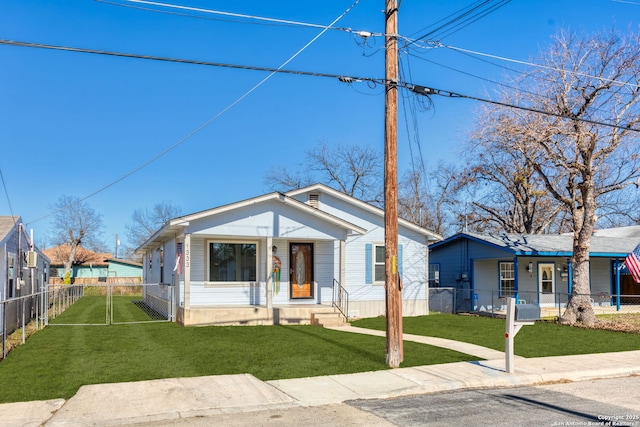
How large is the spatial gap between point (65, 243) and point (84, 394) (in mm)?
67422

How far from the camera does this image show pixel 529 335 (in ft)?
51.2

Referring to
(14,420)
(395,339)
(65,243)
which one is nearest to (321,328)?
(395,339)

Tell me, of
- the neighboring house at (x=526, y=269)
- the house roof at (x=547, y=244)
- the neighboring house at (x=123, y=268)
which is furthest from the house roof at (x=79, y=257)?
the house roof at (x=547, y=244)

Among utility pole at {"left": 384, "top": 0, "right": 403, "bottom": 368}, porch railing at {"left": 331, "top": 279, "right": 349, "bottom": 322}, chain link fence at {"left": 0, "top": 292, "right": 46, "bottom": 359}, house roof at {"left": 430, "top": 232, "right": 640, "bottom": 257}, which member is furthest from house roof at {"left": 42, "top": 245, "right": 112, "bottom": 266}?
utility pole at {"left": 384, "top": 0, "right": 403, "bottom": 368}

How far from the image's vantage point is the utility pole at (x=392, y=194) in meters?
10.8

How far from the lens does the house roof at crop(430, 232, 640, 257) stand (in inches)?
912

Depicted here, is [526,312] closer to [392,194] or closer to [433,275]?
[392,194]

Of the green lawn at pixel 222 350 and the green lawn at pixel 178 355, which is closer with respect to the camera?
the green lawn at pixel 178 355

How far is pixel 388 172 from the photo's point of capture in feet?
36.2

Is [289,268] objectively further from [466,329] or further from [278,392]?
[278,392]

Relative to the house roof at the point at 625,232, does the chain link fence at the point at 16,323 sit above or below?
below

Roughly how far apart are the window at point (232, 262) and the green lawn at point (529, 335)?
3.85m

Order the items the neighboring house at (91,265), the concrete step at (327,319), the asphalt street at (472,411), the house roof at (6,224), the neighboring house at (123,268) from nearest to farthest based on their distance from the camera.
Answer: the asphalt street at (472,411) < the house roof at (6,224) < the concrete step at (327,319) < the neighboring house at (123,268) < the neighboring house at (91,265)

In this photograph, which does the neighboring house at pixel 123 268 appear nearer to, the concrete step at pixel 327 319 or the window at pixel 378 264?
the window at pixel 378 264
